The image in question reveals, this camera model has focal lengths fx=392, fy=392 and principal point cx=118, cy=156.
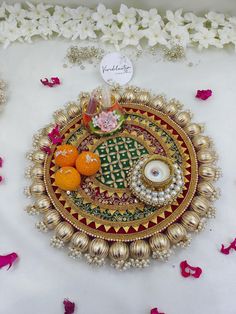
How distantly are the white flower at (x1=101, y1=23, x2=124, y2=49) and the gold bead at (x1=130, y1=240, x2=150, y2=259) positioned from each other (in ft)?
2.82

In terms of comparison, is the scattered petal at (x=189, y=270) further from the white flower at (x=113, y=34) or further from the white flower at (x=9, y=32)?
the white flower at (x=9, y=32)

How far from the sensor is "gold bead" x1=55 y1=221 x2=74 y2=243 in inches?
48.1

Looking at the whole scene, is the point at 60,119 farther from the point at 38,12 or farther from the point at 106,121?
the point at 38,12

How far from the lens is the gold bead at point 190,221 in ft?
4.03

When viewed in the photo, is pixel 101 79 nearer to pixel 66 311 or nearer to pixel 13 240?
pixel 13 240

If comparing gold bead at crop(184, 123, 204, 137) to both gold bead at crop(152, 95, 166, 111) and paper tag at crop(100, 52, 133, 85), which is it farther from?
paper tag at crop(100, 52, 133, 85)

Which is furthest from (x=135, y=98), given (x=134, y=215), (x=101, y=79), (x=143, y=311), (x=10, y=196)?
(x=143, y=311)

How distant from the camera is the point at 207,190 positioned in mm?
1278

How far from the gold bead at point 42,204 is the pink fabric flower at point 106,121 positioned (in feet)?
1.05

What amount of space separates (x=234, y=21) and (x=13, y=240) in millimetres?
1227

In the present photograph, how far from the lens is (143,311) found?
1179 millimetres

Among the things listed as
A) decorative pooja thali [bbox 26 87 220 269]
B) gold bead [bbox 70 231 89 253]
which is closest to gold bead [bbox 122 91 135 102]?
decorative pooja thali [bbox 26 87 220 269]

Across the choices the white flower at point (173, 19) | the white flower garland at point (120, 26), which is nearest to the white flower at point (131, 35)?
the white flower garland at point (120, 26)

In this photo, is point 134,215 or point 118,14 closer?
point 134,215
